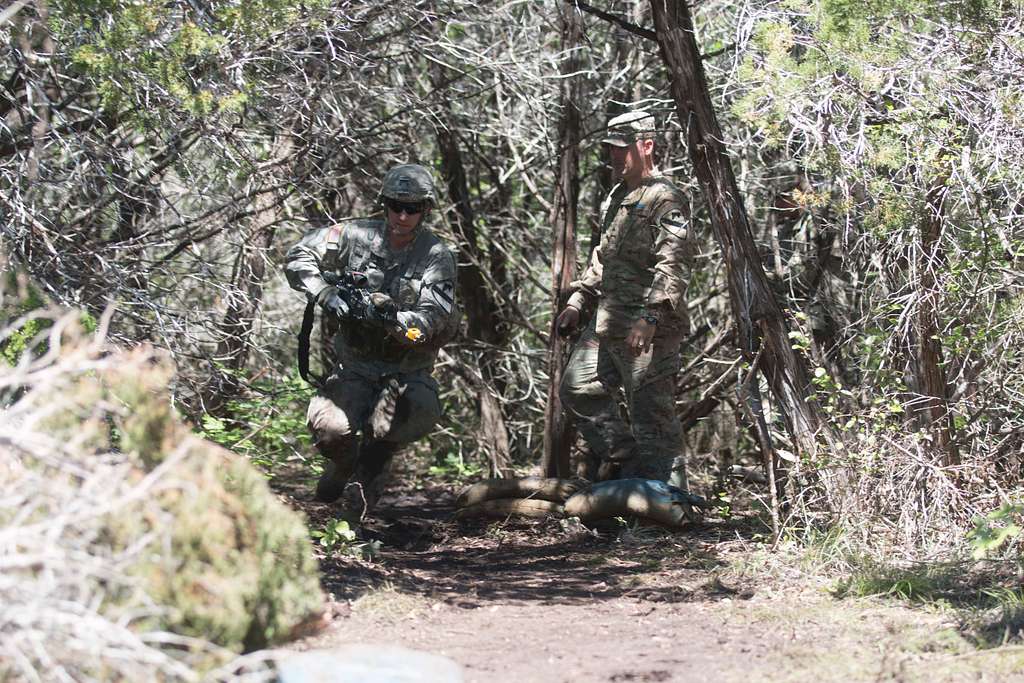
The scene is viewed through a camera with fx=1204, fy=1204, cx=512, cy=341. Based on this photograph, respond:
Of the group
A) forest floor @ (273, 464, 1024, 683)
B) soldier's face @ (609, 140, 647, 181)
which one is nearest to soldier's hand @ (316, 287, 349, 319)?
forest floor @ (273, 464, 1024, 683)

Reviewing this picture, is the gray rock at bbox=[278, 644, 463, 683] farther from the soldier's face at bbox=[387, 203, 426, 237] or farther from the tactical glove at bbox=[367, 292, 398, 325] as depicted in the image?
the soldier's face at bbox=[387, 203, 426, 237]

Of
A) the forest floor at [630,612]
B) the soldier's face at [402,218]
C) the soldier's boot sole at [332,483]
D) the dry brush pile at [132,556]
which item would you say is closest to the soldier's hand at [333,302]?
the soldier's face at [402,218]

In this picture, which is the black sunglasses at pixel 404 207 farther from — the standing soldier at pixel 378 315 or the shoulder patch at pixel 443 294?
the shoulder patch at pixel 443 294

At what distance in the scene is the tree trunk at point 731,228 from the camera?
20.4ft

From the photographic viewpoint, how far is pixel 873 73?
222 inches

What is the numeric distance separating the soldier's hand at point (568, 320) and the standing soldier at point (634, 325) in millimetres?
153

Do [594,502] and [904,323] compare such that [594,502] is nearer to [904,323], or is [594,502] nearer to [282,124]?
[904,323]

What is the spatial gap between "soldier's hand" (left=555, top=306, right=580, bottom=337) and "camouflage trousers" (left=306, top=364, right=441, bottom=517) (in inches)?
39.9

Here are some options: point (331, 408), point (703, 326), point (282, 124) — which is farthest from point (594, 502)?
point (282, 124)

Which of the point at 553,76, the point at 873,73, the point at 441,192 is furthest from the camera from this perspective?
the point at 441,192

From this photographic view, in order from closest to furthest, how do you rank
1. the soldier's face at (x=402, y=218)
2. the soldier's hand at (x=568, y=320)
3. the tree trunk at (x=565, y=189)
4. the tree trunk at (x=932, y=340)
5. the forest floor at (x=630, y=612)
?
the forest floor at (x=630, y=612), the tree trunk at (x=932, y=340), the soldier's face at (x=402, y=218), the soldier's hand at (x=568, y=320), the tree trunk at (x=565, y=189)

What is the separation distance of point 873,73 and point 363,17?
9.44ft

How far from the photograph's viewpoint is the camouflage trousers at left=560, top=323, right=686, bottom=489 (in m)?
7.11

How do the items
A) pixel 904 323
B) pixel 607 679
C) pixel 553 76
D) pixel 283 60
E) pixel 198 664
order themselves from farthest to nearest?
pixel 553 76 → pixel 283 60 → pixel 904 323 → pixel 607 679 → pixel 198 664
